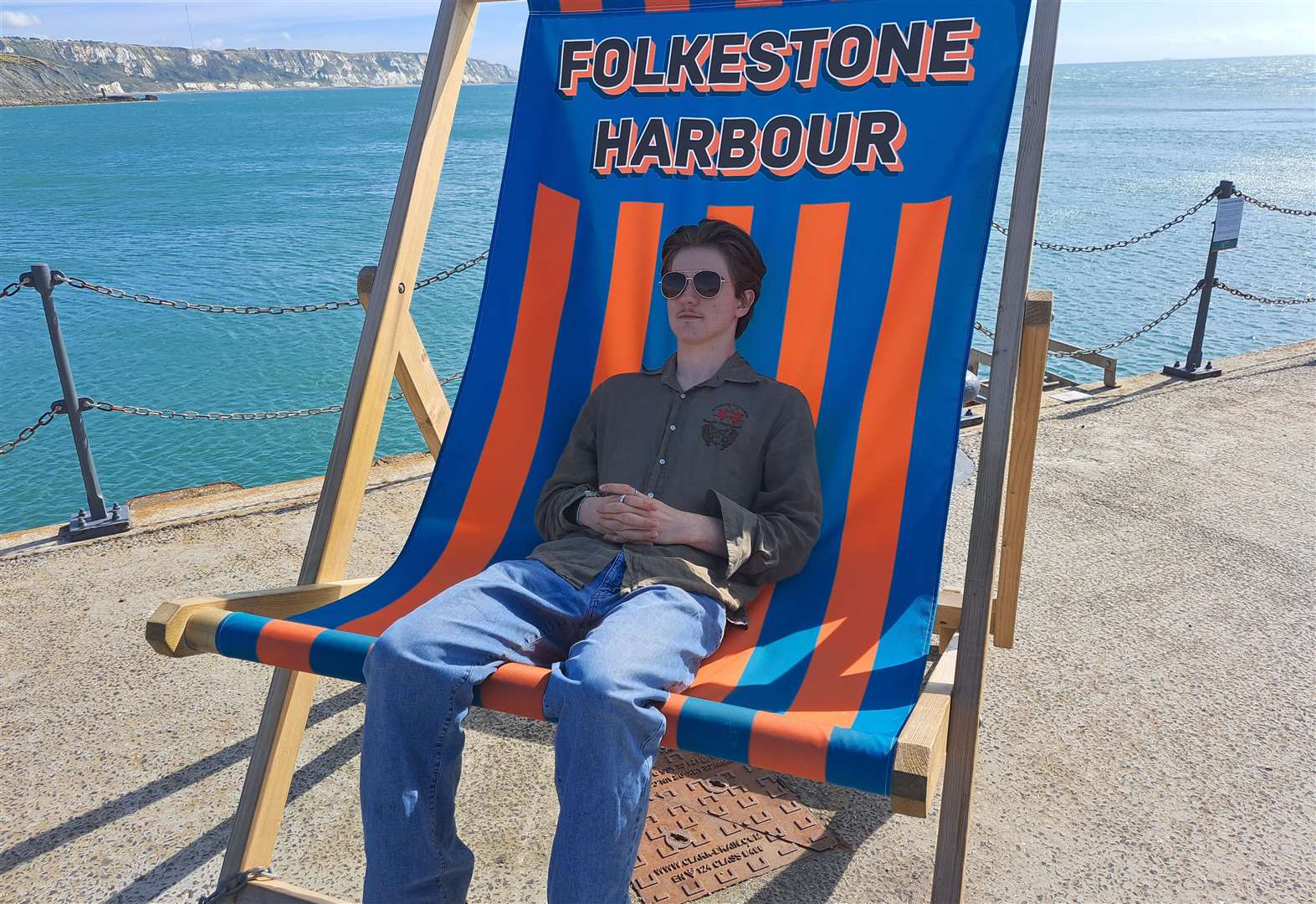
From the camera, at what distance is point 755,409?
2.12m

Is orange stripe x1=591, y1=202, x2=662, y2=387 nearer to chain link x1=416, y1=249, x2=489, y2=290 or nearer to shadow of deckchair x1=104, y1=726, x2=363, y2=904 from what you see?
chain link x1=416, y1=249, x2=489, y2=290

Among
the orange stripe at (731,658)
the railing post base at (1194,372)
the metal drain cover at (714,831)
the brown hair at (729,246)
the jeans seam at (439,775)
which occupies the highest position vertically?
the railing post base at (1194,372)

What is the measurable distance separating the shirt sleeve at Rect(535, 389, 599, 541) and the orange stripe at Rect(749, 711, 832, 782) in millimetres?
777

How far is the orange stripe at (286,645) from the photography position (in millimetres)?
1671

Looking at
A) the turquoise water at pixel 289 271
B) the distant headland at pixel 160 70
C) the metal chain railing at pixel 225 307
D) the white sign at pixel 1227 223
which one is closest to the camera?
the metal chain railing at pixel 225 307

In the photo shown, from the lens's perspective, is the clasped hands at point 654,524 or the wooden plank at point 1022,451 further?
the clasped hands at point 654,524

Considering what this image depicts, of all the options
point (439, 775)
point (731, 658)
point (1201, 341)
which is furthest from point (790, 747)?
point (1201, 341)

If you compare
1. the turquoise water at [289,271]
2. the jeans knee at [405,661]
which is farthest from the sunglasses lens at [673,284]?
the turquoise water at [289,271]

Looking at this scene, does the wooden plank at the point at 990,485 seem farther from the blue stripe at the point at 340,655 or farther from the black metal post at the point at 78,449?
the black metal post at the point at 78,449

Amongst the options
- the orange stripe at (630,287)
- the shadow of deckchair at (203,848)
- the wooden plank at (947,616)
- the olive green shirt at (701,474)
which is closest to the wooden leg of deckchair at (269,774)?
the shadow of deckchair at (203,848)

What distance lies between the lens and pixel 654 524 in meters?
1.92

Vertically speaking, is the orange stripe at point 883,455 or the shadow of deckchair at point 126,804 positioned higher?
the orange stripe at point 883,455

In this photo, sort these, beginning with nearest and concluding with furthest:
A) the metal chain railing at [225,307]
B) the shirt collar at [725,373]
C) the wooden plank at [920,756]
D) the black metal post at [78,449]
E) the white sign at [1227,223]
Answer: the wooden plank at [920,756] → the shirt collar at [725,373] → the black metal post at [78,449] → the metal chain railing at [225,307] → the white sign at [1227,223]

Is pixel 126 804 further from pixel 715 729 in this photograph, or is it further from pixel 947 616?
pixel 947 616
